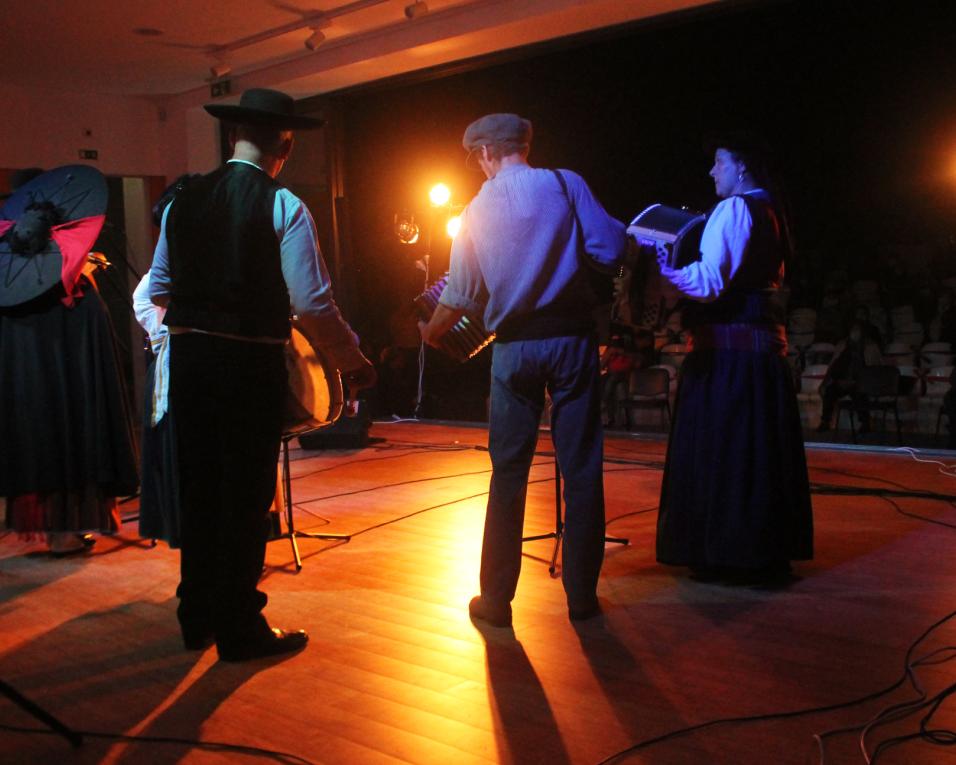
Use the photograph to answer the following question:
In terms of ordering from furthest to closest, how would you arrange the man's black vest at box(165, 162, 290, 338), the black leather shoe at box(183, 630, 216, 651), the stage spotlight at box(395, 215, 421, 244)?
the stage spotlight at box(395, 215, 421, 244) → the black leather shoe at box(183, 630, 216, 651) → the man's black vest at box(165, 162, 290, 338)

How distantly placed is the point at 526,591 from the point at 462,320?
1038 millimetres

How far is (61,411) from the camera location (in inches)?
153

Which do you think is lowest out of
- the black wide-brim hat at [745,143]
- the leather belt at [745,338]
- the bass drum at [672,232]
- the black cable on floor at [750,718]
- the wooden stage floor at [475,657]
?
the wooden stage floor at [475,657]

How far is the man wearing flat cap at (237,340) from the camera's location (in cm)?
254

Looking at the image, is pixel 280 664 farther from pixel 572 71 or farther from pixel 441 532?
pixel 572 71

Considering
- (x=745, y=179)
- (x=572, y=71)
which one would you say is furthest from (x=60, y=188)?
(x=572, y=71)

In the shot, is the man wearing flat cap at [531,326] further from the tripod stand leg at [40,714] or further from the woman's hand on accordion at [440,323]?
the tripod stand leg at [40,714]

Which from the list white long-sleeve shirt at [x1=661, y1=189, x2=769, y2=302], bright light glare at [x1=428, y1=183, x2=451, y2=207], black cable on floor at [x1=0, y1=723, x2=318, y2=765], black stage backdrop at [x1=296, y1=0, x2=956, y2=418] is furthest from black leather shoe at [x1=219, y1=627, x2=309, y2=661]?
black stage backdrop at [x1=296, y1=0, x2=956, y2=418]

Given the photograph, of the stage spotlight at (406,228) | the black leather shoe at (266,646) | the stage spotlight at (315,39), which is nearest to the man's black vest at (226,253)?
the black leather shoe at (266,646)

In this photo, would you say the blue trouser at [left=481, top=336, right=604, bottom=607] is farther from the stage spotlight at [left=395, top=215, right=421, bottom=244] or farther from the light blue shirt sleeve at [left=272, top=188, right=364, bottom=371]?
the stage spotlight at [left=395, top=215, right=421, bottom=244]

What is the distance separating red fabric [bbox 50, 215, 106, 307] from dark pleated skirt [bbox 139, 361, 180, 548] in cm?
53

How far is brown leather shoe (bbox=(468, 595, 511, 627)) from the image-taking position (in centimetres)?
291

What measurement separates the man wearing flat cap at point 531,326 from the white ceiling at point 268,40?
446cm

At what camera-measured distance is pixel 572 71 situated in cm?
799
